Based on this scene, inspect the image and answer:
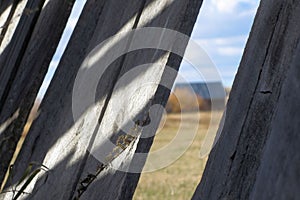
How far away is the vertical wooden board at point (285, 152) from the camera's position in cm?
74

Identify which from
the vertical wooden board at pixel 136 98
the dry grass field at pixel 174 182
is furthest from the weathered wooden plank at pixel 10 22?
the dry grass field at pixel 174 182

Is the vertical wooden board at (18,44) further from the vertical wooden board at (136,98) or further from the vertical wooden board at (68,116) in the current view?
the vertical wooden board at (136,98)

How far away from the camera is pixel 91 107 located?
1.81 metres

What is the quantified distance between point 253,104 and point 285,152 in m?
0.47

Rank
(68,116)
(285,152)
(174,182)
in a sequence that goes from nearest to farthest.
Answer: (285,152), (68,116), (174,182)

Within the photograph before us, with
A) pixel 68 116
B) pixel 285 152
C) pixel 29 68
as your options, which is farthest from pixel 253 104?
pixel 29 68

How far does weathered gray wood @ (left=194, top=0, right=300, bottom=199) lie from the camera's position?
1183 millimetres

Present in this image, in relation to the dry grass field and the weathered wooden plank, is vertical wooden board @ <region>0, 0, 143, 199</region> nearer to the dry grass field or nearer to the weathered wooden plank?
the weathered wooden plank

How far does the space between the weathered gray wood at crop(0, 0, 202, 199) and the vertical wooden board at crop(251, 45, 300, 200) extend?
29.9 inches

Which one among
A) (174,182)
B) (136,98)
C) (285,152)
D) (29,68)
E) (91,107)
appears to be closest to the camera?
(285,152)

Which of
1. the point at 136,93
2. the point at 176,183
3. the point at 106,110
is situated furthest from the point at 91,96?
the point at 176,183

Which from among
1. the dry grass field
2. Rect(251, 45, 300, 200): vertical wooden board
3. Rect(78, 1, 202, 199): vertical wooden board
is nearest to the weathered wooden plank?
Rect(78, 1, 202, 199): vertical wooden board

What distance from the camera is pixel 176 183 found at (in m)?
6.43

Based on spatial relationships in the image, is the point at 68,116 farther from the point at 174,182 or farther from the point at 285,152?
the point at 174,182
